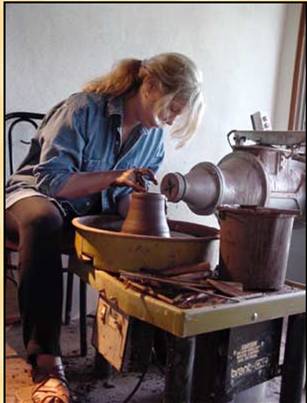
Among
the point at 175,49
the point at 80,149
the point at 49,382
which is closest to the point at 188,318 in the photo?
the point at 49,382

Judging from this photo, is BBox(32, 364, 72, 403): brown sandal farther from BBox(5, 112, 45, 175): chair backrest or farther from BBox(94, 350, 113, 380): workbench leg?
BBox(5, 112, 45, 175): chair backrest

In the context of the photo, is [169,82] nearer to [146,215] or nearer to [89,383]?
[146,215]

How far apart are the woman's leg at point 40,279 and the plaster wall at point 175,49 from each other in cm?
62

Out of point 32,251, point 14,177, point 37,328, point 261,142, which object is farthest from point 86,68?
point 37,328

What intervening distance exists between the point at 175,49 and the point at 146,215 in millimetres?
959

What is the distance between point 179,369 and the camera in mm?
899

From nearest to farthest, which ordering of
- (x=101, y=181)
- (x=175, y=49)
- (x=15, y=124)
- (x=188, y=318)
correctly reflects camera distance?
(x=188, y=318) → (x=101, y=181) → (x=15, y=124) → (x=175, y=49)

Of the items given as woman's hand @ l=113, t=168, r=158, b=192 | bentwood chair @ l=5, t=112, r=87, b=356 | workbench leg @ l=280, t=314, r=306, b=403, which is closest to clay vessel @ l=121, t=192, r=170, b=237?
woman's hand @ l=113, t=168, r=158, b=192

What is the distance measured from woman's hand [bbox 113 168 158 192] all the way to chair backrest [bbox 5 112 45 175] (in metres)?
0.63

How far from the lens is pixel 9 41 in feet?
5.20

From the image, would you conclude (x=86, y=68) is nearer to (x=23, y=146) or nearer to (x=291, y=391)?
(x=23, y=146)

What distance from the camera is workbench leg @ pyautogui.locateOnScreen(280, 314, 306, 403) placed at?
1001mm

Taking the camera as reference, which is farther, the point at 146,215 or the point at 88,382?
the point at 88,382

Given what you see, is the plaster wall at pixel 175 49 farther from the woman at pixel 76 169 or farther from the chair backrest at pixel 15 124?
the woman at pixel 76 169
